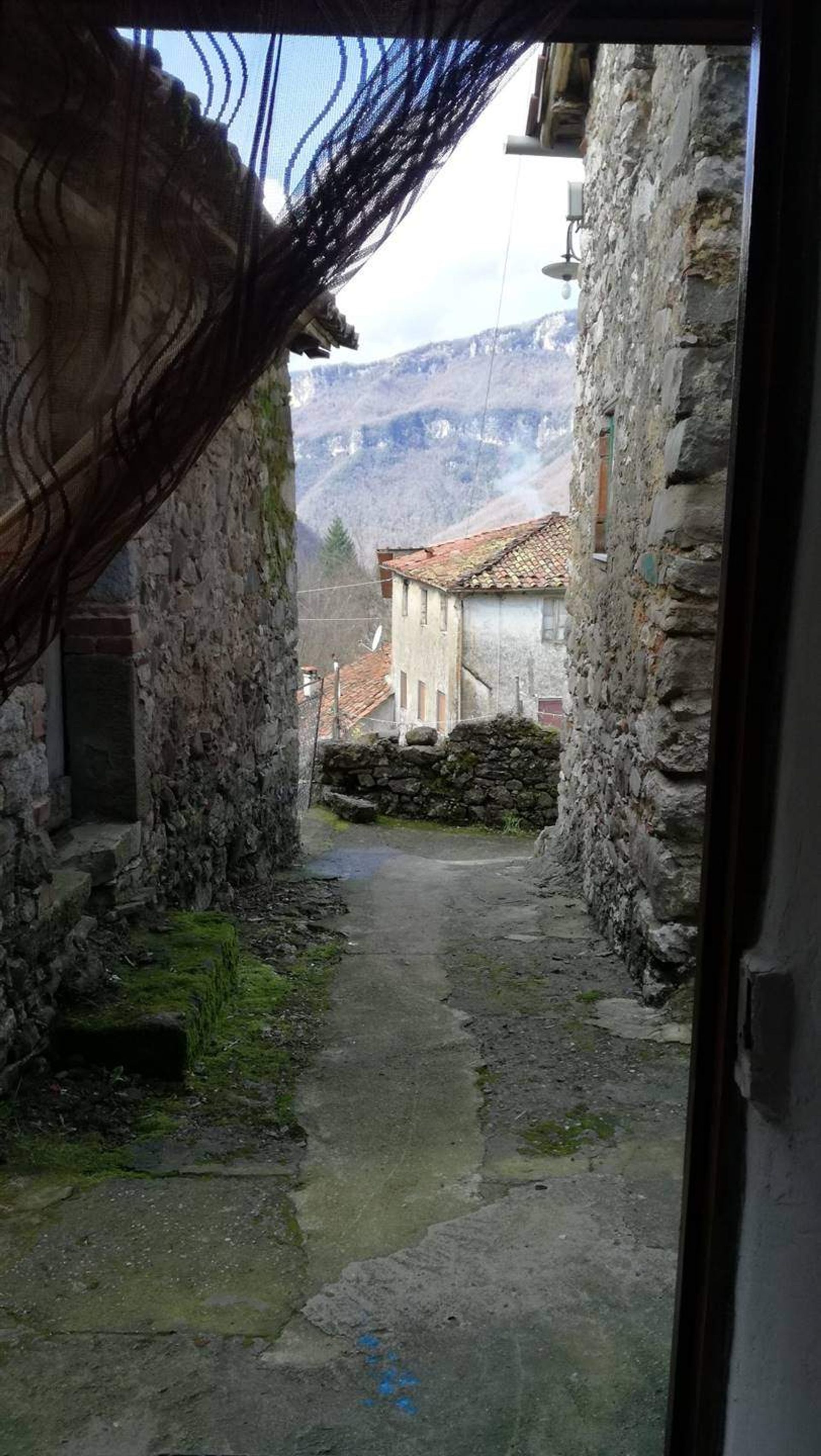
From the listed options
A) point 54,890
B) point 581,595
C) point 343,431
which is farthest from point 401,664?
point 343,431

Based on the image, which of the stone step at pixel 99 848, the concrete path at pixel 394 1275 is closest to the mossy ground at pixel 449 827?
the stone step at pixel 99 848

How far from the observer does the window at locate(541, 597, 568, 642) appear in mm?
21703

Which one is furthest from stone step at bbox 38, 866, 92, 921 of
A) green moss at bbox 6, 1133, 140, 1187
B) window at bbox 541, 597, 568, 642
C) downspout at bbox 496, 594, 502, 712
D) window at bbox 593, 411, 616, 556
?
window at bbox 541, 597, 568, 642

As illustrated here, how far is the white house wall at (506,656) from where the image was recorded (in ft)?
71.3

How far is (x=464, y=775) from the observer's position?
10328mm

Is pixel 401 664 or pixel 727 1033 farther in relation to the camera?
pixel 401 664

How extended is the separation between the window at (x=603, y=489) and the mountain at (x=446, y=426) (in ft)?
214

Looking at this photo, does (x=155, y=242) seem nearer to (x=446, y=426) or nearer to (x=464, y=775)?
(x=464, y=775)

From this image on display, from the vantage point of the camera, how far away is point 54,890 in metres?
3.24

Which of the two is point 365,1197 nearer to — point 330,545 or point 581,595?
point 581,595

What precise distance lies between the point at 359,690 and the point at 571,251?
23.4 metres

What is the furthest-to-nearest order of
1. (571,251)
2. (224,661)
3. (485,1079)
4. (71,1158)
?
1. (571,251)
2. (224,661)
3. (485,1079)
4. (71,1158)

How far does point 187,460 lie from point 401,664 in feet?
88.7

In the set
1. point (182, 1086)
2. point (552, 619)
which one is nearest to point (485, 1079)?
point (182, 1086)
